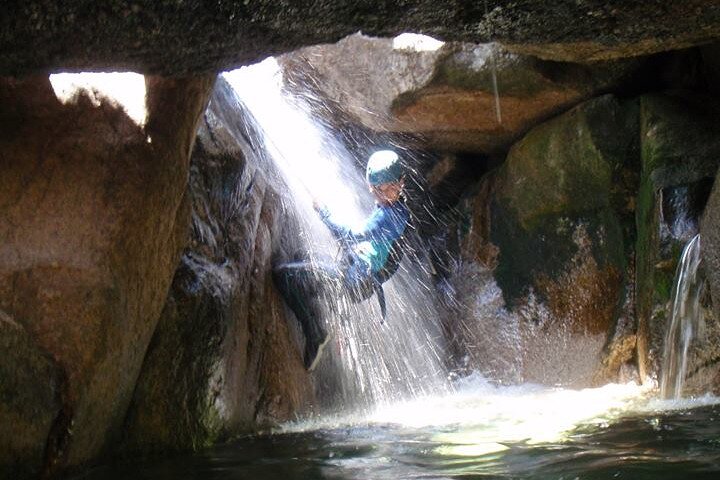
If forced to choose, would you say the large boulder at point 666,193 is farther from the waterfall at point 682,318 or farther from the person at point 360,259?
the person at point 360,259

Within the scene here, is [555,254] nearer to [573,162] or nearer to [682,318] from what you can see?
[573,162]

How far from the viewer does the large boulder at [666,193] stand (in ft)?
22.2

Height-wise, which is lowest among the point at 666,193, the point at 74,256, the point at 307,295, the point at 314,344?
the point at 314,344

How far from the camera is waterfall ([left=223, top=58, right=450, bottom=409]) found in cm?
769

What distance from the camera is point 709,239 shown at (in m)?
5.55

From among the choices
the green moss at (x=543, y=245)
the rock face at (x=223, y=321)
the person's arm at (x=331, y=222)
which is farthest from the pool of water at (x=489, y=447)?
the green moss at (x=543, y=245)

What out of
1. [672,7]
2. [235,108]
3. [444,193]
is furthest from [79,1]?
[444,193]

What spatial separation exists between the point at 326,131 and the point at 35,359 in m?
6.19

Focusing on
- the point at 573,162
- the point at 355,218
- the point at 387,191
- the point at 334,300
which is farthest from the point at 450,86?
the point at 334,300

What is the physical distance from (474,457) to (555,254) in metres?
5.02

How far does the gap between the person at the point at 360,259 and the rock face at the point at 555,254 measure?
1967mm

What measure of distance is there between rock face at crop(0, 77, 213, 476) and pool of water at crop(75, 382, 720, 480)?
17.5 inches

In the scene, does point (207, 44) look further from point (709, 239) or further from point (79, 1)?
point (709, 239)

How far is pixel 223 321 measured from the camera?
5.31m
